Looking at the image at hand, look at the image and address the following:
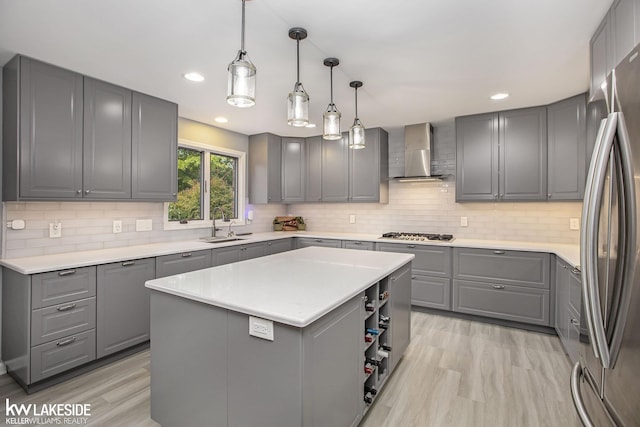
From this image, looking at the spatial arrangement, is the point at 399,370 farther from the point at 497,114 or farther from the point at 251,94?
the point at 497,114

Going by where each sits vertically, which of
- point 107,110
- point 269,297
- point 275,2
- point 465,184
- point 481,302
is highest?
point 275,2

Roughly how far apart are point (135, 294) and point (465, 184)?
368 centimetres

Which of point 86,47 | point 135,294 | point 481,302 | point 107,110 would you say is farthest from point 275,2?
point 481,302

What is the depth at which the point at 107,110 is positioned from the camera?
9.07 feet

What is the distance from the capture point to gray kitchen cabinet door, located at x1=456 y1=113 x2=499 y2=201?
3.67 m

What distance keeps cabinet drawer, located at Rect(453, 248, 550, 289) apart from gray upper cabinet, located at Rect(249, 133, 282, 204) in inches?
105

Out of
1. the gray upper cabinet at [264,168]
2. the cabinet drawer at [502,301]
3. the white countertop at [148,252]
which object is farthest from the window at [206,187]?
the cabinet drawer at [502,301]

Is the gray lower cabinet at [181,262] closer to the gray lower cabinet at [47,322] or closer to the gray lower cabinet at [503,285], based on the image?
the gray lower cabinet at [47,322]

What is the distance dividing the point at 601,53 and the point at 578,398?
1.85m

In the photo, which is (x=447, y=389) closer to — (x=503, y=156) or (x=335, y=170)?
(x=503, y=156)

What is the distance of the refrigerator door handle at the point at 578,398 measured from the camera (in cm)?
99

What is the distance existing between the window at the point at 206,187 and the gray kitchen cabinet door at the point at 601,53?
3762 millimetres

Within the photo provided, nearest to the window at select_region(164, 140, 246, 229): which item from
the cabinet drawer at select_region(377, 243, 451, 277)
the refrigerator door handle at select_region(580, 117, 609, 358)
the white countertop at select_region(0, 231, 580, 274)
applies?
the white countertop at select_region(0, 231, 580, 274)

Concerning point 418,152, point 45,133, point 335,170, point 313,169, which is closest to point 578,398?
point 418,152
